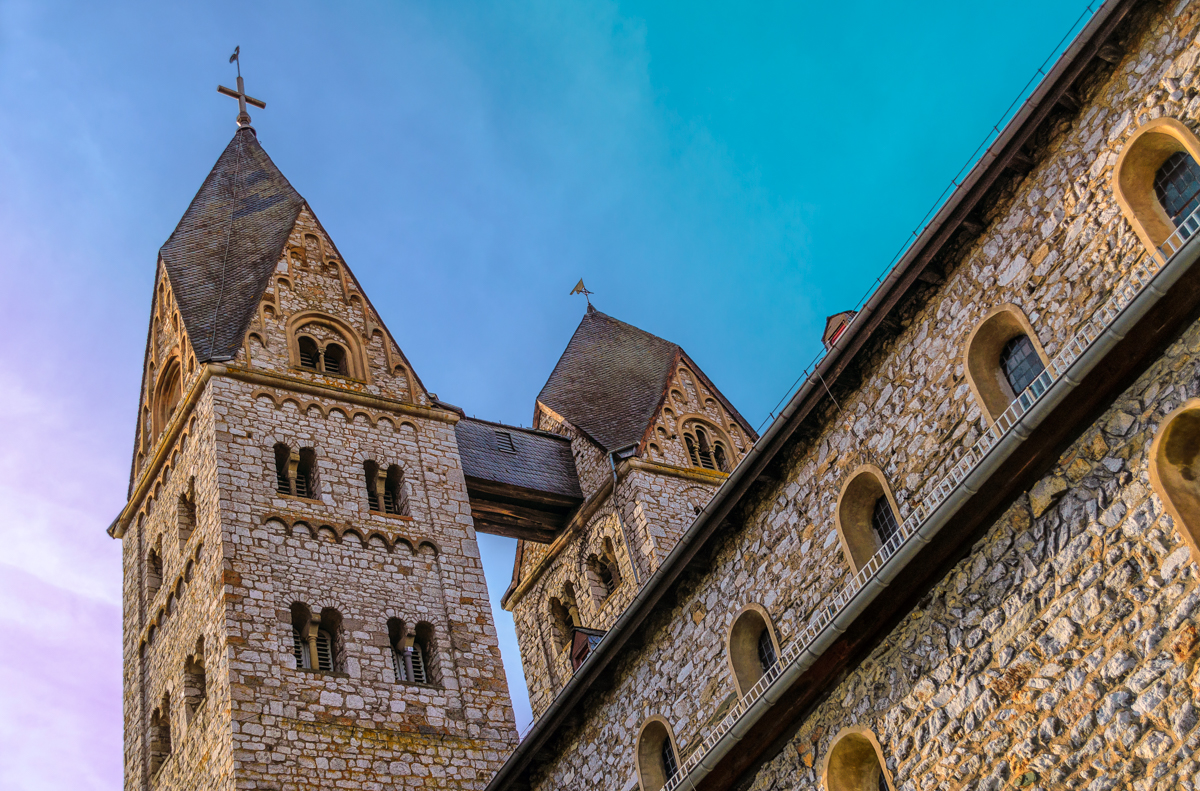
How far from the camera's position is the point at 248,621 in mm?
20672

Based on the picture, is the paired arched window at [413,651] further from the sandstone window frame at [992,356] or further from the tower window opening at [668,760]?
the sandstone window frame at [992,356]

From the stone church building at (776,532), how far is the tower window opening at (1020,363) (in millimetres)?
38

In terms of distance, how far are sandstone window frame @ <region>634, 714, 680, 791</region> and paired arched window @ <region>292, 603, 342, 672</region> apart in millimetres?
7083

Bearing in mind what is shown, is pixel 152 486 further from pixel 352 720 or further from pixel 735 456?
pixel 735 456

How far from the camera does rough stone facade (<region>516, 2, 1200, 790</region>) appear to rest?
9.59m

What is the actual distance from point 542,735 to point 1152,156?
32.0 ft

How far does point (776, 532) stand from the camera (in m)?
14.6

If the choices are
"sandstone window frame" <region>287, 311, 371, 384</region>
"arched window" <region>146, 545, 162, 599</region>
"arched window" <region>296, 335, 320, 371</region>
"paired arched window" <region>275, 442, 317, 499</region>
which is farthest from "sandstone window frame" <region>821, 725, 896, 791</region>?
"arched window" <region>296, 335, 320, 371</region>

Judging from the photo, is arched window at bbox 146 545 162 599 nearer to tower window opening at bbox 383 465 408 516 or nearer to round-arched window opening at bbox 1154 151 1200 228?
tower window opening at bbox 383 465 408 516

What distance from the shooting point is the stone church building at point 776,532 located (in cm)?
1005

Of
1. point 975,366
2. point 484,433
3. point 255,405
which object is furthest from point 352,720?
point 975,366

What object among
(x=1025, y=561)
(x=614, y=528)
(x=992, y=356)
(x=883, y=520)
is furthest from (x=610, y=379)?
(x=1025, y=561)

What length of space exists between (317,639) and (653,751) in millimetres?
7749

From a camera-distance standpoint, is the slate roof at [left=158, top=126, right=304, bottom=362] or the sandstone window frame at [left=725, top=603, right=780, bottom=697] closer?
the sandstone window frame at [left=725, top=603, right=780, bottom=697]
